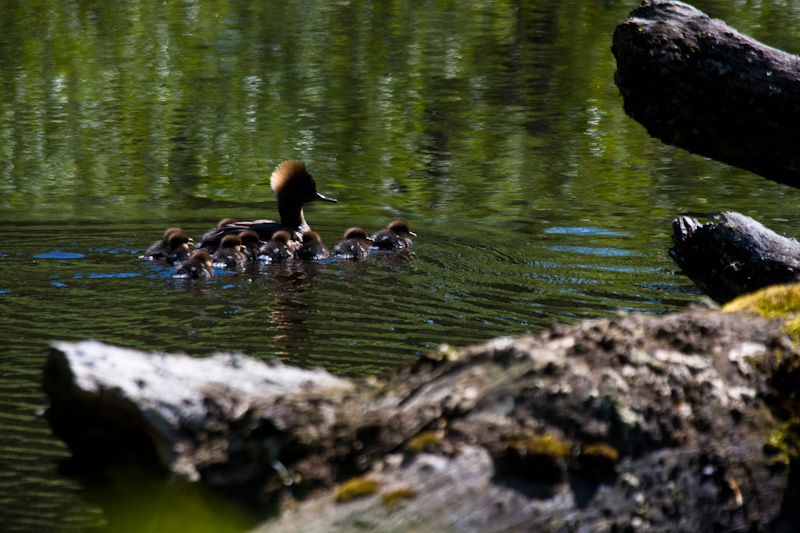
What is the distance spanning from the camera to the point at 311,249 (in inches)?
321

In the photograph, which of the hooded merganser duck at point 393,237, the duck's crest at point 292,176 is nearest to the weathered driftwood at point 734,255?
the hooded merganser duck at point 393,237

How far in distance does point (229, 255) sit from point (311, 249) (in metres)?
0.71

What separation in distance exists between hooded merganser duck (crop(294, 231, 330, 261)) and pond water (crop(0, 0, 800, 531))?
15.6 inches

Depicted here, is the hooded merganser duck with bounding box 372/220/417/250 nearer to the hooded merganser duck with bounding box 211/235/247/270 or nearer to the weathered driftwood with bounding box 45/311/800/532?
the hooded merganser duck with bounding box 211/235/247/270

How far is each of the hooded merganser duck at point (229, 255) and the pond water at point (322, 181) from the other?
39 centimetres

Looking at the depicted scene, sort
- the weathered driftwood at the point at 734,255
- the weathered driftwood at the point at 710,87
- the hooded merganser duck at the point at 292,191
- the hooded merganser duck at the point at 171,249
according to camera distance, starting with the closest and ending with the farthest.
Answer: the weathered driftwood at the point at 710,87 < the weathered driftwood at the point at 734,255 < the hooded merganser duck at the point at 171,249 < the hooded merganser duck at the point at 292,191

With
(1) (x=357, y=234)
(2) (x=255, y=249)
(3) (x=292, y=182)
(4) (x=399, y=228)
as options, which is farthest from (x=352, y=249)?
(3) (x=292, y=182)

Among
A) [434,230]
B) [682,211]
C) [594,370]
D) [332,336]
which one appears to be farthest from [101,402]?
[682,211]

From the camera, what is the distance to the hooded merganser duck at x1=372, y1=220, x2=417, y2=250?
329 inches

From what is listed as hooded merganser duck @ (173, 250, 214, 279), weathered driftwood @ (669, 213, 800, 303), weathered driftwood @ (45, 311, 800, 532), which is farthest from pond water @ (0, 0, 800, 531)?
weathered driftwood @ (669, 213, 800, 303)

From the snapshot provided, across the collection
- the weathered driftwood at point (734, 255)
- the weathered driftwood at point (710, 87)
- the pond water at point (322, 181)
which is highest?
the weathered driftwood at point (710, 87)

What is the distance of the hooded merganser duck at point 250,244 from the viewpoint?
806 centimetres

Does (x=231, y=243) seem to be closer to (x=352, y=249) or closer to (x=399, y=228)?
(x=352, y=249)

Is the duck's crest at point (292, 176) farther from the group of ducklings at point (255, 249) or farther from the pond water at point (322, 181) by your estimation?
the group of ducklings at point (255, 249)
